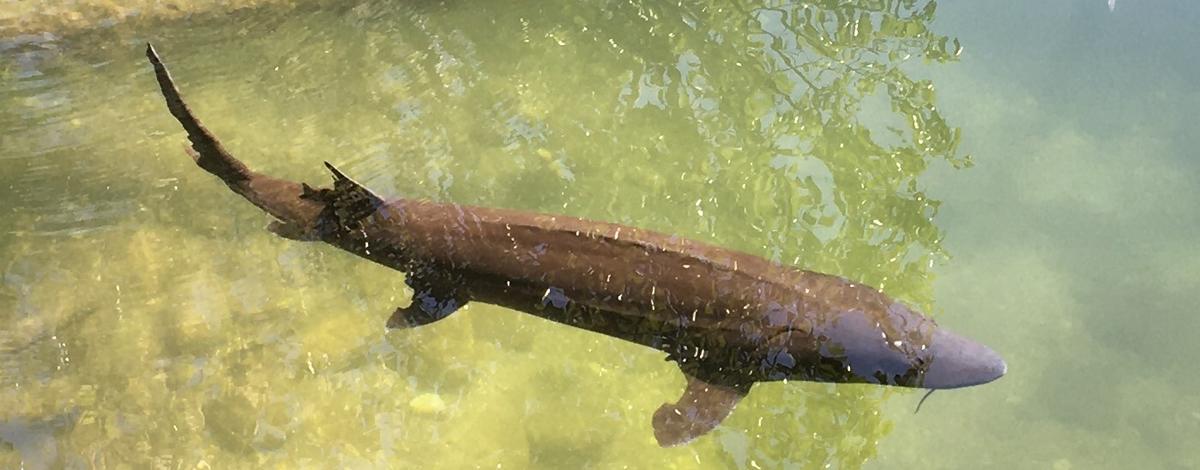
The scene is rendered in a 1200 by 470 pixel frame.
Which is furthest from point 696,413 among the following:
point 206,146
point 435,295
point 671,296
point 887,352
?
point 206,146

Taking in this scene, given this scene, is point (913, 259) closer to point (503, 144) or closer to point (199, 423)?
point (503, 144)

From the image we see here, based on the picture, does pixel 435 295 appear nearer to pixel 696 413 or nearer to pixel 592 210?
pixel 696 413

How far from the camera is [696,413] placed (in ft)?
9.73

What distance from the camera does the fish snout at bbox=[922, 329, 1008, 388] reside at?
9.41 ft

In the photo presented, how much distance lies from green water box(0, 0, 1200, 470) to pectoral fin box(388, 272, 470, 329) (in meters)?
0.57

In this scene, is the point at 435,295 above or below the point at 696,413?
above

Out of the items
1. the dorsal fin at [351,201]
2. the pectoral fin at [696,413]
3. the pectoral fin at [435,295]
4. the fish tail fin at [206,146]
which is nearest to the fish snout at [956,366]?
the pectoral fin at [696,413]

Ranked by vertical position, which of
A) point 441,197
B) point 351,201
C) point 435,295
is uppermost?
point 351,201

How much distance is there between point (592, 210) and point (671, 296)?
1.36 meters

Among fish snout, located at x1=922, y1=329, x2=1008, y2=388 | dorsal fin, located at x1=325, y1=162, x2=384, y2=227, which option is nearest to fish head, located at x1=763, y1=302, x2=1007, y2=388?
fish snout, located at x1=922, y1=329, x2=1008, y2=388

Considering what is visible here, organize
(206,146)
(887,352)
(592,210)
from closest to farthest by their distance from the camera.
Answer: (887,352), (206,146), (592,210)

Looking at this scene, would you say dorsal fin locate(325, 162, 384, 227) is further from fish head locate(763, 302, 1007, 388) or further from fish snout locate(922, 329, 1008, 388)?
fish snout locate(922, 329, 1008, 388)

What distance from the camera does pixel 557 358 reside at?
3.70 metres

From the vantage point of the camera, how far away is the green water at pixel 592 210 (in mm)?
3486
